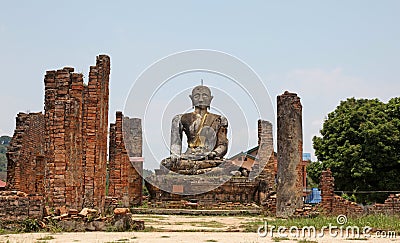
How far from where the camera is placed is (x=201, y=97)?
1166 inches

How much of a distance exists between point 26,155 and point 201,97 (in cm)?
1258

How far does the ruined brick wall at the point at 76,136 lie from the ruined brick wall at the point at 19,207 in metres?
2.01

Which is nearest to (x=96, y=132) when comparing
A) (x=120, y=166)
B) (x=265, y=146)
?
(x=120, y=166)

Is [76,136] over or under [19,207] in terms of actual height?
over

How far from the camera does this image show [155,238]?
1088 centimetres

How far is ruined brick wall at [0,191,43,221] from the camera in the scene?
39.5 ft

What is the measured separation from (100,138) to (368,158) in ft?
56.3

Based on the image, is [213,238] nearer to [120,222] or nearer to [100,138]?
[120,222]

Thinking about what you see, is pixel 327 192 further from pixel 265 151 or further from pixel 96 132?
pixel 265 151

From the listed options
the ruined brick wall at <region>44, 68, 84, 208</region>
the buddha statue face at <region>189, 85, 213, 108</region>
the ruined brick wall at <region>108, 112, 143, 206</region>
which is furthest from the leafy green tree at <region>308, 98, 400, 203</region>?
the ruined brick wall at <region>44, 68, 84, 208</region>

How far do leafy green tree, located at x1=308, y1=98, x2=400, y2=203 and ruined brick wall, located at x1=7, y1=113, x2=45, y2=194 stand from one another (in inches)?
645

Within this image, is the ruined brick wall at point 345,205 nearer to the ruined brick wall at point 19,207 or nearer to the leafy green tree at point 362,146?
the ruined brick wall at point 19,207

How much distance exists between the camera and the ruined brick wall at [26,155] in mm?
17750

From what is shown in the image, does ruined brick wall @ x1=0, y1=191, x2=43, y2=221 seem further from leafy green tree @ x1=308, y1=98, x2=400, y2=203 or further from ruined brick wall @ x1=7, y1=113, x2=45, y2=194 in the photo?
leafy green tree @ x1=308, y1=98, x2=400, y2=203
